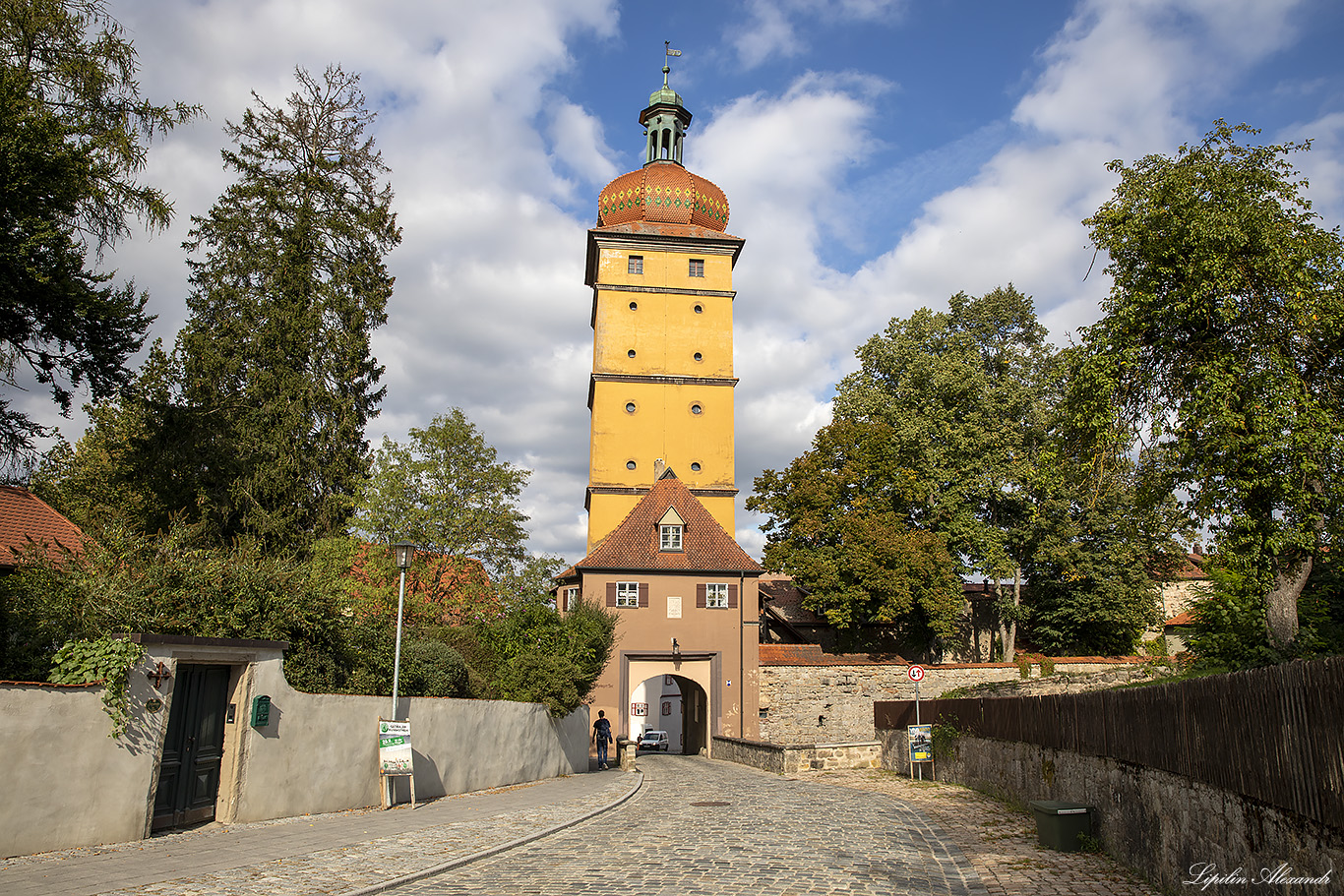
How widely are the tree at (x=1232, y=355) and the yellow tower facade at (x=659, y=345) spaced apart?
2423 cm

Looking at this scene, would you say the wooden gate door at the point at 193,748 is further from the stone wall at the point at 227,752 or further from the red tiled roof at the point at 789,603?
the red tiled roof at the point at 789,603

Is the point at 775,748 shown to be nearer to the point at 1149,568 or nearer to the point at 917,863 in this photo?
the point at 917,863

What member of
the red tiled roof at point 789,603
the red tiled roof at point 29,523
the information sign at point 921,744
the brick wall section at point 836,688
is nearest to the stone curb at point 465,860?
the information sign at point 921,744

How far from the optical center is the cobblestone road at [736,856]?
27.1 feet

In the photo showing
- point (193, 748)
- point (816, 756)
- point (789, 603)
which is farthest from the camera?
point (789, 603)

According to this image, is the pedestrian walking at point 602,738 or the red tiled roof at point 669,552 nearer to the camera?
the pedestrian walking at point 602,738

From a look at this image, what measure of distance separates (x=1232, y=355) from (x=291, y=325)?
22498mm

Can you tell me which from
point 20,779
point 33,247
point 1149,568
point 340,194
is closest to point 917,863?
point 20,779

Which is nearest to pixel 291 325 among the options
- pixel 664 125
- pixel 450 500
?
pixel 450 500

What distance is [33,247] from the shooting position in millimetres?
13344

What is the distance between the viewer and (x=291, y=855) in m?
9.33

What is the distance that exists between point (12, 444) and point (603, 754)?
17.7 m

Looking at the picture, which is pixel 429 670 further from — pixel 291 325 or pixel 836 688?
pixel 836 688

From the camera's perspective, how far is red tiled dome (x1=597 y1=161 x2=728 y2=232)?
46.7m
